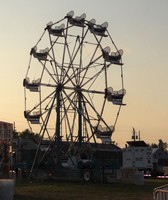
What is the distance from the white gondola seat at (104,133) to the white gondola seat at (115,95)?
8.56 ft

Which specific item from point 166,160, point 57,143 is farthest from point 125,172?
point 166,160

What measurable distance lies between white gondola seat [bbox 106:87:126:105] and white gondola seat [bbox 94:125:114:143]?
2609mm

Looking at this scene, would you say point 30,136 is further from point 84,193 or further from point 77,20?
point 84,193

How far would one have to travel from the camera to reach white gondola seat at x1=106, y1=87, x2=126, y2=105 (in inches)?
1811

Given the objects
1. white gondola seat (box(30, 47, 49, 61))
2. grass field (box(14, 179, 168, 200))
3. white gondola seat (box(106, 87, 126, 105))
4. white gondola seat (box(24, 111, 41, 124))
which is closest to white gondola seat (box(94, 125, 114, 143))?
white gondola seat (box(106, 87, 126, 105))

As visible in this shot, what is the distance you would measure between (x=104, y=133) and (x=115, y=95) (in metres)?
3.84

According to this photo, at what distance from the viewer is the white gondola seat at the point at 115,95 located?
46.0 m

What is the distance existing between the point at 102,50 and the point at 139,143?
22.7m

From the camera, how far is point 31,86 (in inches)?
1854

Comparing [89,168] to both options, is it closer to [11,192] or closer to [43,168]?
[43,168]

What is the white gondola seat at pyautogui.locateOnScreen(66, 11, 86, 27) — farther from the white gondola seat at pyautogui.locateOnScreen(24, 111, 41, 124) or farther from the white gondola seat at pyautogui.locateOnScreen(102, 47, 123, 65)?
the white gondola seat at pyautogui.locateOnScreen(24, 111, 41, 124)

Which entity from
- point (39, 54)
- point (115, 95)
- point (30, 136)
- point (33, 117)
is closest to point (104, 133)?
point (115, 95)

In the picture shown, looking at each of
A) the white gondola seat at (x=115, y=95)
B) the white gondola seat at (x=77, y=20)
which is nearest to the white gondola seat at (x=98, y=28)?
the white gondola seat at (x=77, y=20)

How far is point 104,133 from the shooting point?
4506cm
